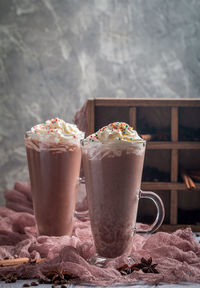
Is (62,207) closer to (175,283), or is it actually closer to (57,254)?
(57,254)

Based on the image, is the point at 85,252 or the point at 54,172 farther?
the point at 54,172

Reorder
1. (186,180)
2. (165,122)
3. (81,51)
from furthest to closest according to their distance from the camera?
(81,51), (165,122), (186,180)

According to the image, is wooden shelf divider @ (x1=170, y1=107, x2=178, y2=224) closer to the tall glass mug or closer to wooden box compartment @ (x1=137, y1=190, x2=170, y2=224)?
wooden box compartment @ (x1=137, y1=190, x2=170, y2=224)

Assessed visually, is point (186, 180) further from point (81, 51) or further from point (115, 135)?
point (81, 51)

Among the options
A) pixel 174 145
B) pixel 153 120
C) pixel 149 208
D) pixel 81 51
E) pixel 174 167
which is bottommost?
pixel 149 208

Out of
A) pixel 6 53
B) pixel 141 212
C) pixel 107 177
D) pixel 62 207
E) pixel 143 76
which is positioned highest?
pixel 6 53

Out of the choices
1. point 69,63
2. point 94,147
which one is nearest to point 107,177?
point 94,147

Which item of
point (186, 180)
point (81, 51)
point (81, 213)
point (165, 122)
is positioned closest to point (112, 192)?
point (81, 213)
